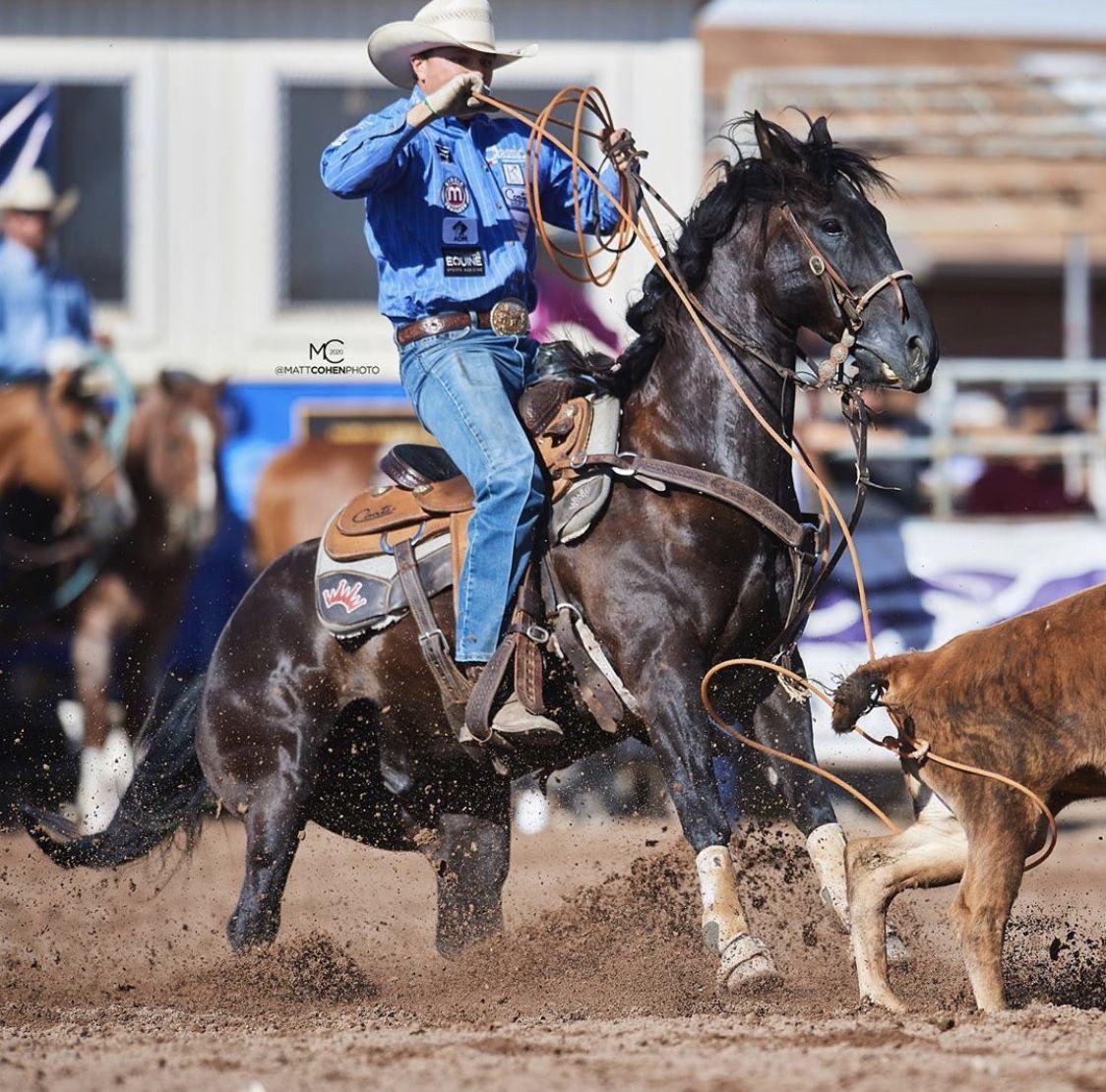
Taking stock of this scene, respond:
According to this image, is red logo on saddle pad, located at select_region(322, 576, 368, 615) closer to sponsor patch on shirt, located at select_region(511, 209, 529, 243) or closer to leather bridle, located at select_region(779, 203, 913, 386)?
sponsor patch on shirt, located at select_region(511, 209, 529, 243)

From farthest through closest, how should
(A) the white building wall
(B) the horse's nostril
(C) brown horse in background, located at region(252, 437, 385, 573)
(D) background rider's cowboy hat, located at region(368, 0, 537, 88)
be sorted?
(A) the white building wall, (C) brown horse in background, located at region(252, 437, 385, 573), (D) background rider's cowboy hat, located at region(368, 0, 537, 88), (B) the horse's nostril

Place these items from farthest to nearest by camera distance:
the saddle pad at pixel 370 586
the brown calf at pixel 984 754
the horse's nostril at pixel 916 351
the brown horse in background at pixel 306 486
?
the brown horse in background at pixel 306 486 < the saddle pad at pixel 370 586 < the horse's nostril at pixel 916 351 < the brown calf at pixel 984 754

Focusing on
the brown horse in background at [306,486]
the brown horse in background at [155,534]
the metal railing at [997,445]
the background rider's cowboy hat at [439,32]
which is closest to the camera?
the background rider's cowboy hat at [439,32]

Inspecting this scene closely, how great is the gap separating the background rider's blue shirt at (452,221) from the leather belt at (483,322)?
4cm

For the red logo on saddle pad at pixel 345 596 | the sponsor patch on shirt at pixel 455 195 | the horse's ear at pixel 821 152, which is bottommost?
the red logo on saddle pad at pixel 345 596

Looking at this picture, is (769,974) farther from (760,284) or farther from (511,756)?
(760,284)

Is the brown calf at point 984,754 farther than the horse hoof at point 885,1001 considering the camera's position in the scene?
No

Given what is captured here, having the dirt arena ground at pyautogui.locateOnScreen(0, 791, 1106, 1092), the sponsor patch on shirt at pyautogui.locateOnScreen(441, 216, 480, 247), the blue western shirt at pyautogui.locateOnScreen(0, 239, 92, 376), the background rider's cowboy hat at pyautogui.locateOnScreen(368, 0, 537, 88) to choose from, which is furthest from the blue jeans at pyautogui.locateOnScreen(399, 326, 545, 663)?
the blue western shirt at pyautogui.locateOnScreen(0, 239, 92, 376)

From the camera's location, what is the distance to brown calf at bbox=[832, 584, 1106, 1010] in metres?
4.46

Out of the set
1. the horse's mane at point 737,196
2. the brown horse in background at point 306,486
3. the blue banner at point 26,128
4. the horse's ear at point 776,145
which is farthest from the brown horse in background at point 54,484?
the horse's ear at point 776,145

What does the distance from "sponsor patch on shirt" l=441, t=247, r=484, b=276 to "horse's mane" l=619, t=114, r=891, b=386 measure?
0.50 metres

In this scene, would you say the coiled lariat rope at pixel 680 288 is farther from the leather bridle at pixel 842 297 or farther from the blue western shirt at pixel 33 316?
the blue western shirt at pixel 33 316

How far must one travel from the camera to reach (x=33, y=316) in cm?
1048

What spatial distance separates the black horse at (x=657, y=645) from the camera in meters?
4.86
